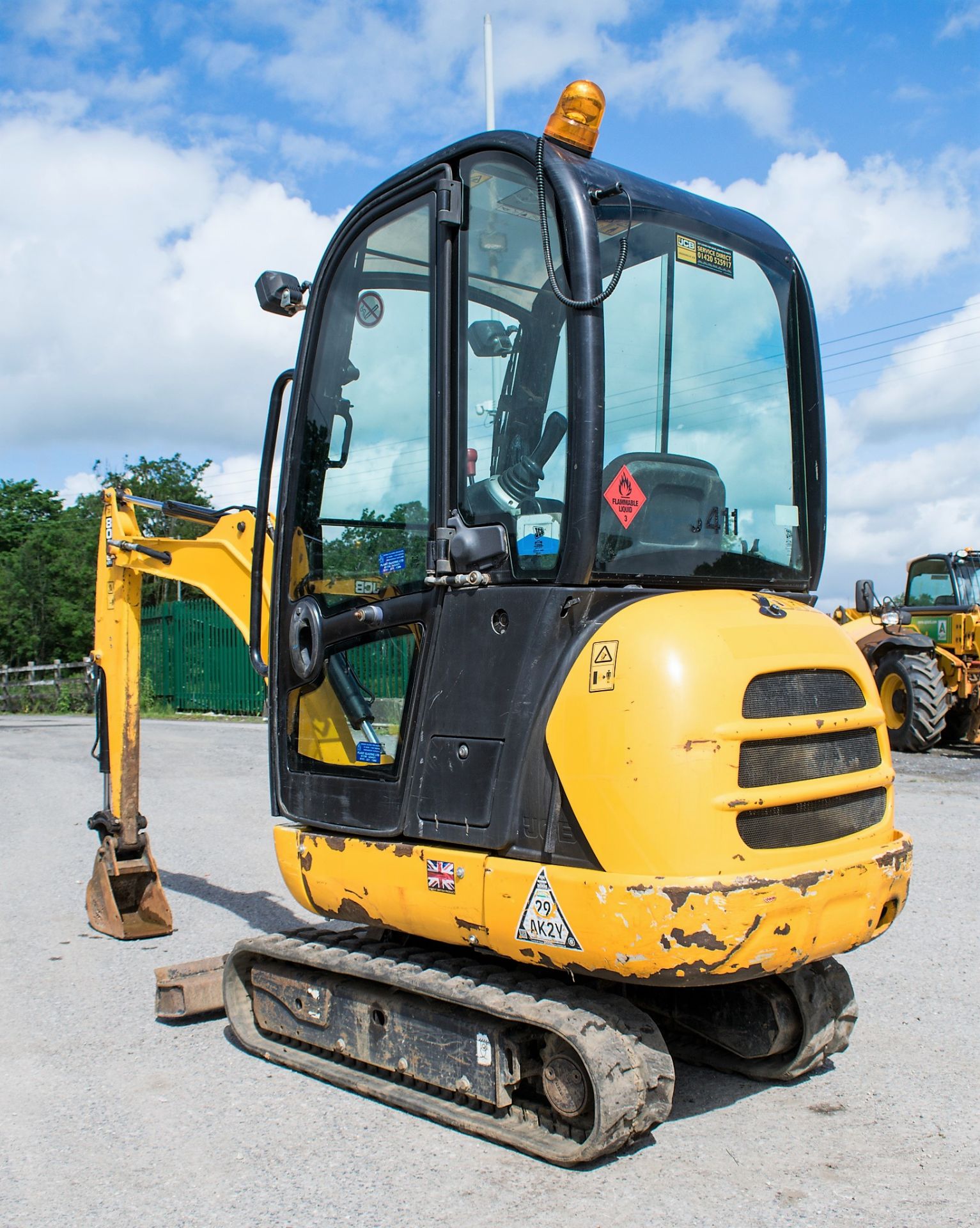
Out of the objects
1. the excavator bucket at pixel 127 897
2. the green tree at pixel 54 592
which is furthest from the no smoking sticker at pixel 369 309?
the green tree at pixel 54 592

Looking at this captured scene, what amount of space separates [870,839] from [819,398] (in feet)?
5.10

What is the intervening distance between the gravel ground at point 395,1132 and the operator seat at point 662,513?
5.76ft

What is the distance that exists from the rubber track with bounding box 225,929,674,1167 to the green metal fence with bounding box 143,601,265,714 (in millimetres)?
18975

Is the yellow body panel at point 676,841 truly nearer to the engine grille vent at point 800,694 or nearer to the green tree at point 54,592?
the engine grille vent at point 800,694

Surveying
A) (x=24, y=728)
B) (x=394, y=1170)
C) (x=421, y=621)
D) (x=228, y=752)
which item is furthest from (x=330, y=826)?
(x=24, y=728)

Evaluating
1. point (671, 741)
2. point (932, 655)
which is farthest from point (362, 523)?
point (932, 655)

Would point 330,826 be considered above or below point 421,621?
below

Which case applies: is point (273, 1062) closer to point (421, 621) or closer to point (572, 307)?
point (421, 621)

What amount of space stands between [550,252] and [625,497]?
754 mm

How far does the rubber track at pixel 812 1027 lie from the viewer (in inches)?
149

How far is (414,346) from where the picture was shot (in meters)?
3.85

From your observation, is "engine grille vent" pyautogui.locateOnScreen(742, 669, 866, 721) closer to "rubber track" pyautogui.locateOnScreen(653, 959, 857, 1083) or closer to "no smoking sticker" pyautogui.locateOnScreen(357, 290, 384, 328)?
"rubber track" pyautogui.locateOnScreen(653, 959, 857, 1083)

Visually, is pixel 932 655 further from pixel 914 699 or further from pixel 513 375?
pixel 513 375

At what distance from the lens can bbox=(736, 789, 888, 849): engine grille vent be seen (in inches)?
126
